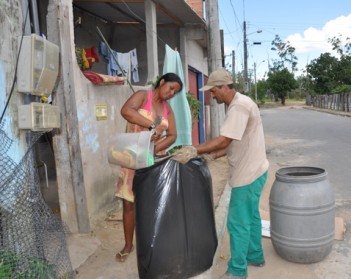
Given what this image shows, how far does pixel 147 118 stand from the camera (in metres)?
3.63

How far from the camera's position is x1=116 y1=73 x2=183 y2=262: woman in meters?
3.58

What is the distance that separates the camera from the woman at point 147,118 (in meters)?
3.58

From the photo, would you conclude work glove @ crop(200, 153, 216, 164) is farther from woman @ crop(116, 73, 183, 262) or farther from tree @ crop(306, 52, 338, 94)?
tree @ crop(306, 52, 338, 94)

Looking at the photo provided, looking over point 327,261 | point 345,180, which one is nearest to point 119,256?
point 327,261

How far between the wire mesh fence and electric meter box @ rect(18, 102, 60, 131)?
162 millimetres

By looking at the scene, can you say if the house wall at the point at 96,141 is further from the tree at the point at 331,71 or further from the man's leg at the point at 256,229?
the tree at the point at 331,71

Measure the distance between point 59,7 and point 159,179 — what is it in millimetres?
2296

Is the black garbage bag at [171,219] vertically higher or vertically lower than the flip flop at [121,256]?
higher

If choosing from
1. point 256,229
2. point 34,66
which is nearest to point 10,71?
point 34,66

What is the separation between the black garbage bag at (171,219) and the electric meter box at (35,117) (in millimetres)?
825

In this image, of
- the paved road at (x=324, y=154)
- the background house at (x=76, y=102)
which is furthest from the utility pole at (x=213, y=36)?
the paved road at (x=324, y=154)

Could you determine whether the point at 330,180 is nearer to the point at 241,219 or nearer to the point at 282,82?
the point at 241,219

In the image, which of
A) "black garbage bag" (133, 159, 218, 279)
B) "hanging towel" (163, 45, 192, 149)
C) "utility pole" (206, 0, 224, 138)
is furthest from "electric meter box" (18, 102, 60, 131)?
"utility pole" (206, 0, 224, 138)

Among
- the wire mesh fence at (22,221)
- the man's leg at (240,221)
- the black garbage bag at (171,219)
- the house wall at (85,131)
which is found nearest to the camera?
the wire mesh fence at (22,221)
